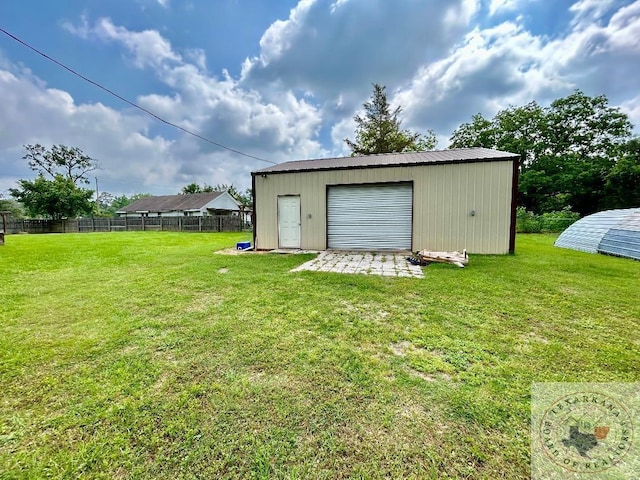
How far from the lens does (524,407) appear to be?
159cm

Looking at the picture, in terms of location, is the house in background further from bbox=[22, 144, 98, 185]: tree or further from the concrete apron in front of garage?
the concrete apron in front of garage

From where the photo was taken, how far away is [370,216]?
813cm

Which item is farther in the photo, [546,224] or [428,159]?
[546,224]

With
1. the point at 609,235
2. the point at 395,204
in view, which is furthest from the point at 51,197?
the point at 609,235

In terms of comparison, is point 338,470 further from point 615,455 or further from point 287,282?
point 287,282

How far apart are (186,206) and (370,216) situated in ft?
78.7

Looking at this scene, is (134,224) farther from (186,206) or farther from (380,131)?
(380,131)

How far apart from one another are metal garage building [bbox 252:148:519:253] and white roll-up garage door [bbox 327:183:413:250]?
3cm
